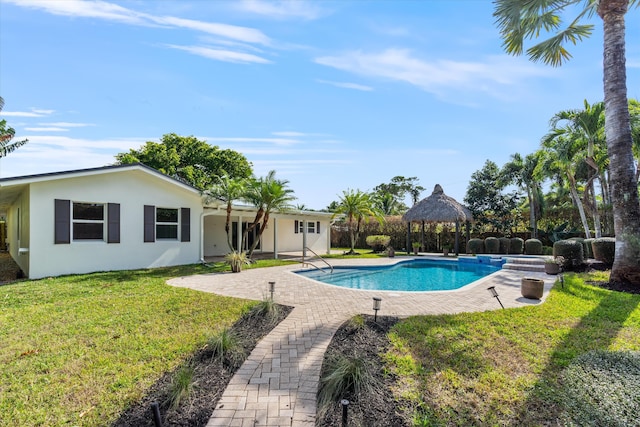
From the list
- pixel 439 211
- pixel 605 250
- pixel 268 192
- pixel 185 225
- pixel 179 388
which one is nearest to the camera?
pixel 179 388

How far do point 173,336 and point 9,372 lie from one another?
203 centimetres

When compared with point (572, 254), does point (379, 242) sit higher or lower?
lower

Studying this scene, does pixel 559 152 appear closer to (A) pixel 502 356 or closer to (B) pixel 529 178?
(B) pixel 529 178

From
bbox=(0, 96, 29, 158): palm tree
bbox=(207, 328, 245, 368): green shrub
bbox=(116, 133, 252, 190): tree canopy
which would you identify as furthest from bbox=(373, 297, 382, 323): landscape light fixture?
bbox=(116, 133, 252, 190): tree canopy

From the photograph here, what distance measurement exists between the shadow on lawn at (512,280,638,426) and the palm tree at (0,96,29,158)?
24.8 metres

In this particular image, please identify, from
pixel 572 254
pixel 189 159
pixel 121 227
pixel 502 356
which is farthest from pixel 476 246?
pixel 189 159

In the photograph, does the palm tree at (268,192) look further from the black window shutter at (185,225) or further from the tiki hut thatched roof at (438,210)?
the tiki hut thatched roof at (438,210)

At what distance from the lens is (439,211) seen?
20859mm

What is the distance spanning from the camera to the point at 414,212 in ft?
71.9

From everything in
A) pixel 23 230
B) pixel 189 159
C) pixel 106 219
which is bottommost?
pixel 23 230

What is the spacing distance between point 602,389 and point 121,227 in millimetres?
14710

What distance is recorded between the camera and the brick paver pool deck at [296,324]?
11.2 feet

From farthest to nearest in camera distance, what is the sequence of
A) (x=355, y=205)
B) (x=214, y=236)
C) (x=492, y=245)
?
(x=355, y=205) → (x=492, y=245) → (x=214, y=236)

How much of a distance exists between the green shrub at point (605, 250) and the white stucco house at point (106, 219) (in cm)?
1485
